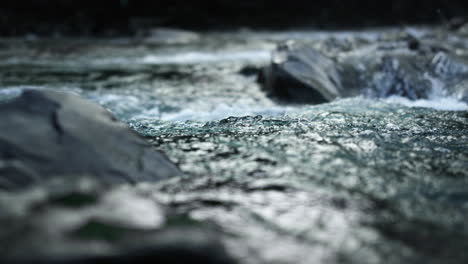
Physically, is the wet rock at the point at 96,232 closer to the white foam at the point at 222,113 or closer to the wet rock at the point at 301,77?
the white foam at the point at 222,113

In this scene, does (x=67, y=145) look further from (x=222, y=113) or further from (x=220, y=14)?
(x=220, y=14)

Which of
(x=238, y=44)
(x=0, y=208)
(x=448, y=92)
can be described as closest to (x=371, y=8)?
(x=238, y=44)

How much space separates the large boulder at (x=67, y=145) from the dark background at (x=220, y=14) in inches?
725

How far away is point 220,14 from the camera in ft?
80.3

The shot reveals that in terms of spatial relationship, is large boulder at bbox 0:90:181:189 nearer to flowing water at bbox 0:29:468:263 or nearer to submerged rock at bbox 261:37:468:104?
flowing water at bbox 0:29:468:263

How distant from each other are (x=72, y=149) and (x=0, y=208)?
28.9 inches

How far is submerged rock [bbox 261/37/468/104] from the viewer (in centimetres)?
585

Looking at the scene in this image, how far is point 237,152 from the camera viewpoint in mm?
2961

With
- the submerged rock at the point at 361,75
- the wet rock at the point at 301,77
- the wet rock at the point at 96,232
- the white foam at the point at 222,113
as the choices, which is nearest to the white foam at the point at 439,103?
the submerged rock at the point at 361,75

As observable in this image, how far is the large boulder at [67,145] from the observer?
216cm

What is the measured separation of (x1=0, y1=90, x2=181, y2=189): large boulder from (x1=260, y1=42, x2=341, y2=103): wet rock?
3.53 m

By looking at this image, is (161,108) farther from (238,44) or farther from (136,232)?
(238,44)

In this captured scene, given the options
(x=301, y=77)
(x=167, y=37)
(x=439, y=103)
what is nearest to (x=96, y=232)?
(x=301, y=77)

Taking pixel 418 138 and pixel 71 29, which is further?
pixel 71 29
